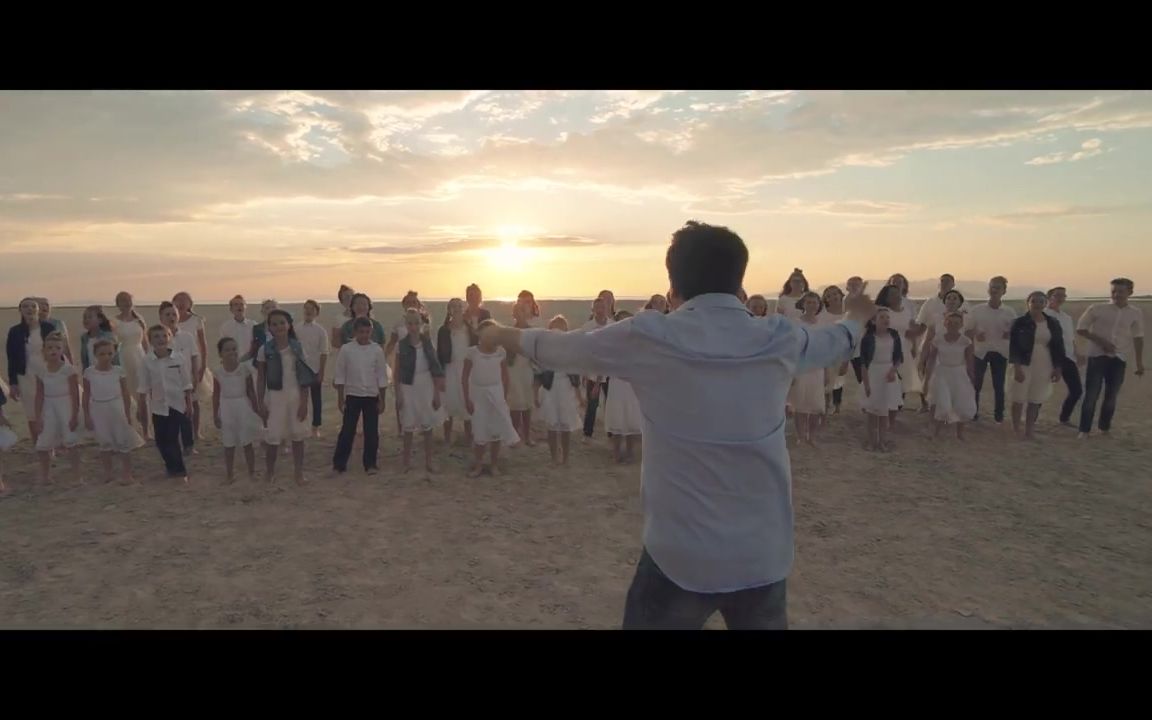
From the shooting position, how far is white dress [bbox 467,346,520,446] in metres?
7.86

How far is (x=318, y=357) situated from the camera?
920cm

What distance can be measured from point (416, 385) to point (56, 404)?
4.10m

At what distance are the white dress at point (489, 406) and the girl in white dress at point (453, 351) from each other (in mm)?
559

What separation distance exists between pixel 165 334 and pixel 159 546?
2.99 metres

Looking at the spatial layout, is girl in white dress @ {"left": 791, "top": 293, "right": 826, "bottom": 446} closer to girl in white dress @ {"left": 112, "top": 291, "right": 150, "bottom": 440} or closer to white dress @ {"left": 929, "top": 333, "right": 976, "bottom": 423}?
white dress @ {"left": 929, "top": 333, "right": 976, "bottom": 423}

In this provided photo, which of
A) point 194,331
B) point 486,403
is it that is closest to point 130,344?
point 194,331

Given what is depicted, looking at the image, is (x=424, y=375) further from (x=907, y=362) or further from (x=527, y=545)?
(x=907, y=362)

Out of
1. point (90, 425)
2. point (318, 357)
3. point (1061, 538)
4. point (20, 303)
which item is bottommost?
point (1061, 538)

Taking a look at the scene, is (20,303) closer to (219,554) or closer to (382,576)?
(219,554)

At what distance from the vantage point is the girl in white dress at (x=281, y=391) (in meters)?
7.50

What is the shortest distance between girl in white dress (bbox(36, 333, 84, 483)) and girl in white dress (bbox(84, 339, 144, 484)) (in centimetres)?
18

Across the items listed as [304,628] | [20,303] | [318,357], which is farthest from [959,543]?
[20,303]

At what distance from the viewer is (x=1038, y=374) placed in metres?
9.51

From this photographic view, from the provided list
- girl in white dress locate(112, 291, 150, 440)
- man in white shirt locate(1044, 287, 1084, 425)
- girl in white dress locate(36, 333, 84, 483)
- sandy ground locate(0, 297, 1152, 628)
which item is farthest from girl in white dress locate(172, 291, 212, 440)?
man in white shirt locate(1044, 287, 1084, 425)
